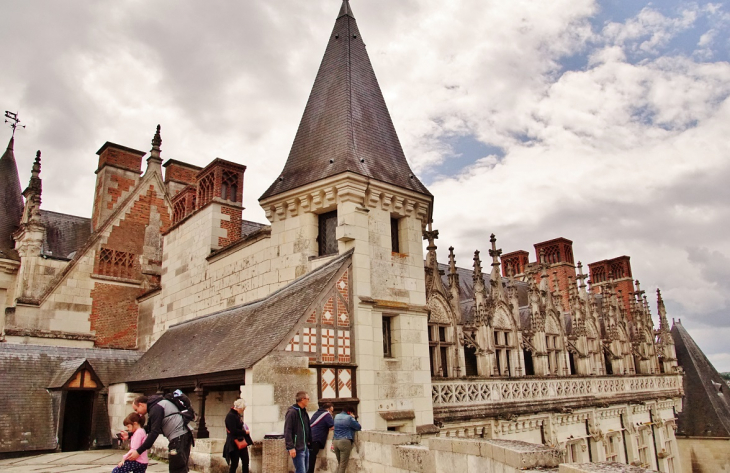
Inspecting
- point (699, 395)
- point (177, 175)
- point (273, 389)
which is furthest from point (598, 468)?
point (699, 395)

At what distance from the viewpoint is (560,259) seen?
28672 mm

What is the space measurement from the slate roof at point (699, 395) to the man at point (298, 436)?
74.5 ft

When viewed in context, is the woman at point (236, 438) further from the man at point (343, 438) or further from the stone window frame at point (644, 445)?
the stone window frame at point (644, 445)

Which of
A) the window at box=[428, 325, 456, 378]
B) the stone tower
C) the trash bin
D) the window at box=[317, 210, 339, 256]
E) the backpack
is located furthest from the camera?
the window at box=[428, 325, 456, 378]

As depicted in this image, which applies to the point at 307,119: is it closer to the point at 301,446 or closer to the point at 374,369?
the point at 374,369

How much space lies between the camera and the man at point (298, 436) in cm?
664

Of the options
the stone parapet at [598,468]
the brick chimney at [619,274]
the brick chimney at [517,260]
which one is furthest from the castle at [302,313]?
the brick chimney at [619,274]

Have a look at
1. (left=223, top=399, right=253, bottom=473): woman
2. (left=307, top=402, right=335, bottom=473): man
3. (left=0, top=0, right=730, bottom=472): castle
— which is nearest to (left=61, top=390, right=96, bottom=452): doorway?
(left=0, top=0, right=730, bottom=472): castle

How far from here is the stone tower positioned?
34.4ft

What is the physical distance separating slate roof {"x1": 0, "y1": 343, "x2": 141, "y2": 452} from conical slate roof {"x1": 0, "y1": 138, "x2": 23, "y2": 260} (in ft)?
18.4

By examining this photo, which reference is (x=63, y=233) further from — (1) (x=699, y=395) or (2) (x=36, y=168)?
(1) (x=699, y=395)

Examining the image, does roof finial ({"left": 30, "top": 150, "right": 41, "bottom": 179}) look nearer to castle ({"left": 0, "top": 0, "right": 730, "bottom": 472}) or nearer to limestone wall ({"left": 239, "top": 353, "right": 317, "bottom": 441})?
castle ({"left": 0, "top": 0, "right": 730, "bottom": 472})

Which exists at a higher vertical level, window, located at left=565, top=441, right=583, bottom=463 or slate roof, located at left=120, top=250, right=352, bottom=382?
slate roof, located at left=120, top=250, right=352, bottom=382

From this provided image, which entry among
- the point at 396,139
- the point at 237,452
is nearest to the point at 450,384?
the point at 396,139
